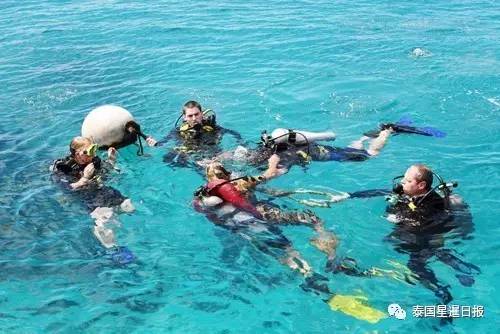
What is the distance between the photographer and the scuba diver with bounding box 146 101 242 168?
30.7 feet

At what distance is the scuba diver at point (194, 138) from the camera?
934 cm

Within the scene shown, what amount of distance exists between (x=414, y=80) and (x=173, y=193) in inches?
266

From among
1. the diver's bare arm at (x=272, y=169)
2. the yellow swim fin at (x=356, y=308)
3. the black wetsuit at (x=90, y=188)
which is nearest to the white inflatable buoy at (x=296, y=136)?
the diver's bare arm at (x=272, y=169)

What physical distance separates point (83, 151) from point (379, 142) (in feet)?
16.2

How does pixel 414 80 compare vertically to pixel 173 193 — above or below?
above

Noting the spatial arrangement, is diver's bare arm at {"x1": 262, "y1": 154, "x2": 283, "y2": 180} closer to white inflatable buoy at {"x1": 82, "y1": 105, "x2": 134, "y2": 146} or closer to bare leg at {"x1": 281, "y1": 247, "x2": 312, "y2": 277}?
bare leg at {"x1": 281, "y1": 247, "x2": 312, "y2": 277}

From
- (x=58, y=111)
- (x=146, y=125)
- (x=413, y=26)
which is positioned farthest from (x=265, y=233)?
(x=413, y=26)

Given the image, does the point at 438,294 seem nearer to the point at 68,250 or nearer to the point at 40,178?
the point at 68,250

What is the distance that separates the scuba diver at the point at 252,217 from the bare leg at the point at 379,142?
2.52 m

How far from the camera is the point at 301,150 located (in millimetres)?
8977

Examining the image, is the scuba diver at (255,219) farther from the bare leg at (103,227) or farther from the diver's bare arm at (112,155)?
the diver's bare arm at (112,155)

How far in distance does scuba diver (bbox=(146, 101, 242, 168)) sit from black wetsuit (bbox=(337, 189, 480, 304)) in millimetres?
3574

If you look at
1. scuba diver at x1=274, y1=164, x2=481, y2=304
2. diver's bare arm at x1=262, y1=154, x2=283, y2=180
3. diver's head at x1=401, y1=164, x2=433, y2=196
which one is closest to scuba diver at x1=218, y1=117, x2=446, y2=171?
diver's bare arm at x1=262, y1=154, x2=283, y2=180

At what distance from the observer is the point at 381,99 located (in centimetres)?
1170
